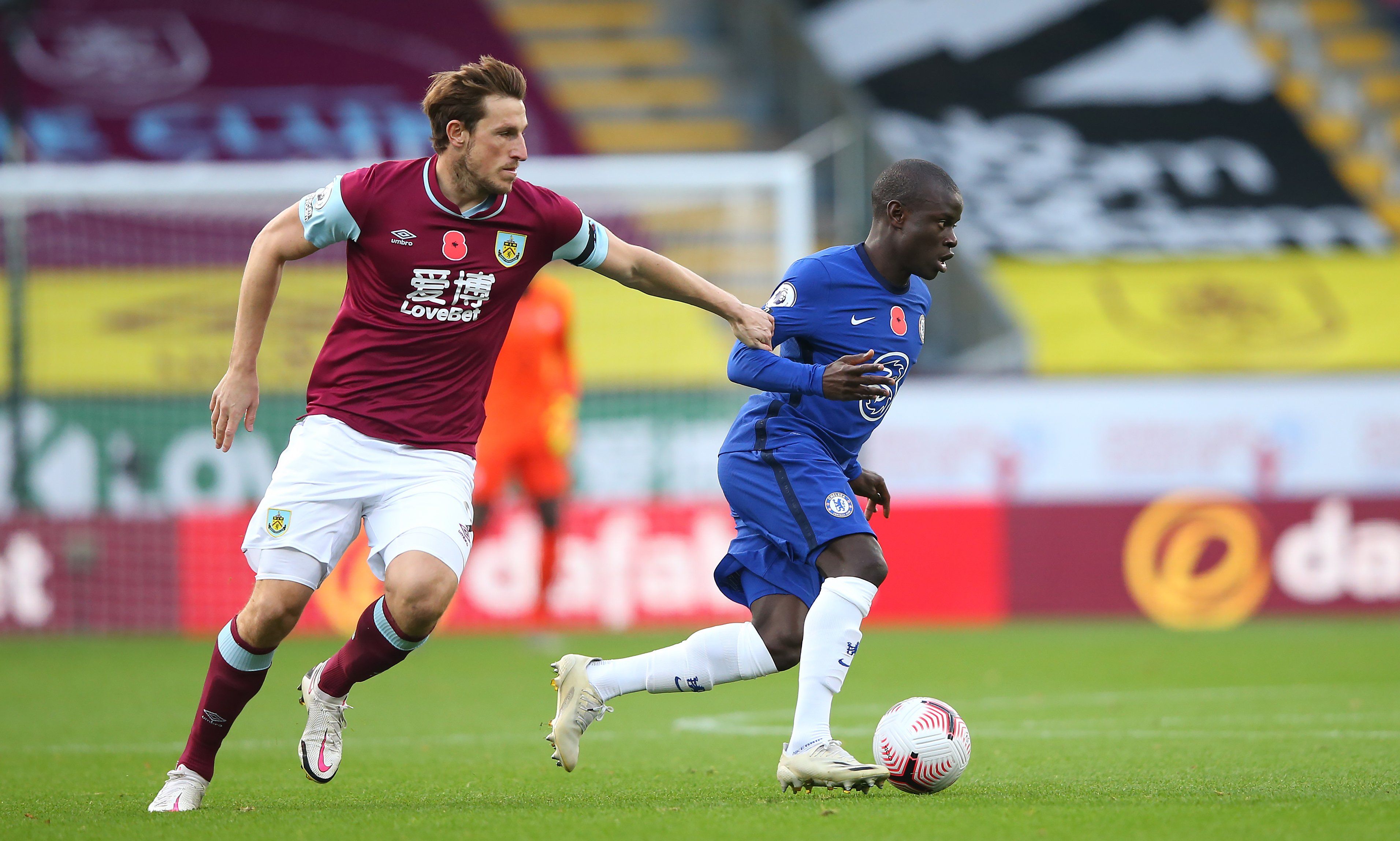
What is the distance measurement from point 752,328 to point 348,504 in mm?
1286

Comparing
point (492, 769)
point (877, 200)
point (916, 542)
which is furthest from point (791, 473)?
point (916, 542)

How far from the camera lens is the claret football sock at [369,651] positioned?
16.0 feet

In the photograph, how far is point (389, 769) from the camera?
5789 millimetres

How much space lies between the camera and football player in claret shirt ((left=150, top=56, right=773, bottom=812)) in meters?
4.75

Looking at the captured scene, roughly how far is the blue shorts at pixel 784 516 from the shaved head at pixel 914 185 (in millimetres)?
791

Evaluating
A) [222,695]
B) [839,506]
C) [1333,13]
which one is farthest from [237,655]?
[1333,13]

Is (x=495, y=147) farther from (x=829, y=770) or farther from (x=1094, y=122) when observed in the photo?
(x=1094, y=122)

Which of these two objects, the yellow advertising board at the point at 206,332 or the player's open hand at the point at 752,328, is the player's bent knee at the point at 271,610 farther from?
the yellow advertising board at the point at 206,332

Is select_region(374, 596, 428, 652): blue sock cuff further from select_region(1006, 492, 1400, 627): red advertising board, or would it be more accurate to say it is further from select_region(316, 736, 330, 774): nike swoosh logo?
select_region(1006, 492, 1400, 627): red advertising board

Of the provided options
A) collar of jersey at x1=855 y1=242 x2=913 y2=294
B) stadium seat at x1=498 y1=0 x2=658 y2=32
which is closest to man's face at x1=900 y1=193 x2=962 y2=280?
collar of jersey at x1=855 y1=242 x2=913 y2=294

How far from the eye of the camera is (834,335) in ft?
17.0

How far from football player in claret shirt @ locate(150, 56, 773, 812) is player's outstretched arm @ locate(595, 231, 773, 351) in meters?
0.01

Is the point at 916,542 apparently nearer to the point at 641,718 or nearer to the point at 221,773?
the point at 641,718

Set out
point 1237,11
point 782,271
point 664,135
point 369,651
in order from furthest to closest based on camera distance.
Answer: point 1237,11, point 664,135, point 782,271, point 369,651
